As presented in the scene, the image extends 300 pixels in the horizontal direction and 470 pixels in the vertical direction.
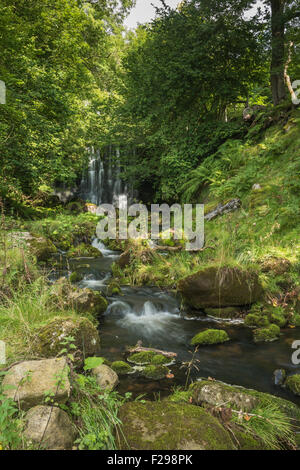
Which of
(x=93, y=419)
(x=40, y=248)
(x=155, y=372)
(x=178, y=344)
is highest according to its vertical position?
(x=40, y=248)

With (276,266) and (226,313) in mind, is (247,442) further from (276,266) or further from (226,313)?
(276,266)

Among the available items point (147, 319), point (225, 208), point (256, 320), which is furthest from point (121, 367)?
point (225, 208)

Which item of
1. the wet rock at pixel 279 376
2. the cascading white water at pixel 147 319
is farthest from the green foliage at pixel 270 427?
the cascading white water at pixel 147 319

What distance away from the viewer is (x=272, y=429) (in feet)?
6.88

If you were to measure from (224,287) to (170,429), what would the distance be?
3228mm

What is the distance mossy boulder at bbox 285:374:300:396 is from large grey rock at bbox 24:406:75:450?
2.40 m

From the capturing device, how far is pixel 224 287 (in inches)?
187

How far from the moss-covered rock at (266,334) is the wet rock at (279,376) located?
833 mm

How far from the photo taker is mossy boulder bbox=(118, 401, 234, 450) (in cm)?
170

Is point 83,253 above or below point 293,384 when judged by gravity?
above

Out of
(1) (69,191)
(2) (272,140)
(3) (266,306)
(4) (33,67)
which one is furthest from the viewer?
(1) (69,191)
